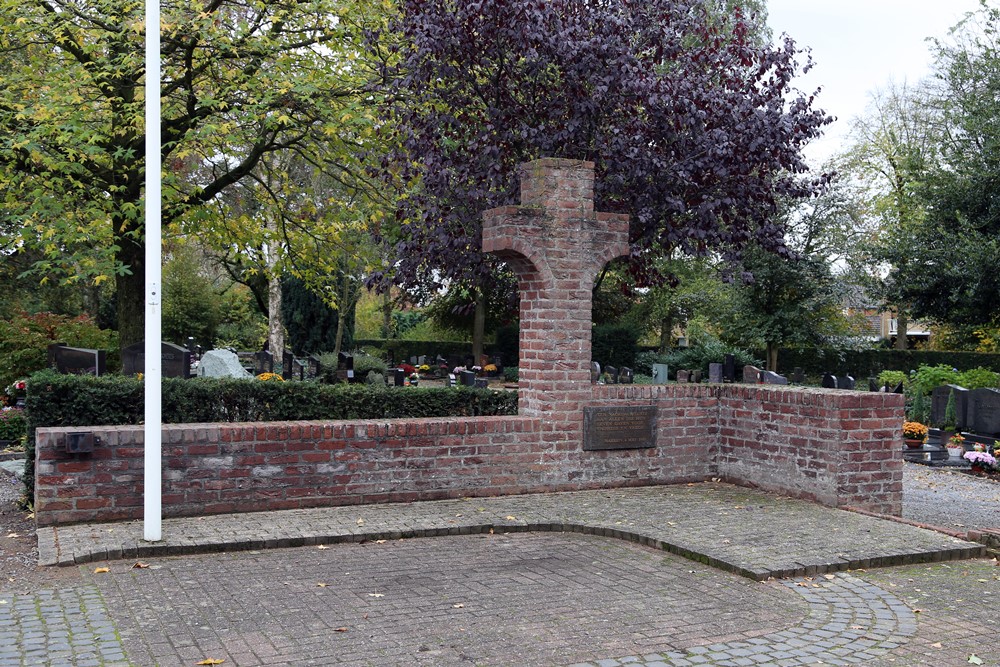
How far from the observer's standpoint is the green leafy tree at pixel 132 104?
12070mm

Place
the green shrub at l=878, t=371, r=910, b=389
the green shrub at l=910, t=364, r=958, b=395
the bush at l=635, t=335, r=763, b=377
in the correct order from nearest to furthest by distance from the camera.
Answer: the green shrub at l=910, t=364, r=958, b=395 < the bush at l=635, t=335, r=763, b=377 < the green shrub at l=878, t=371, r=910, b=389

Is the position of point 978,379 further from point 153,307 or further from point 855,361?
point 153,307

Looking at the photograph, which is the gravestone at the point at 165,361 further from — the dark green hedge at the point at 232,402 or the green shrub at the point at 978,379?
the green shrub at the point at 978,379

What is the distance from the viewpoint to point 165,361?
13.8 m

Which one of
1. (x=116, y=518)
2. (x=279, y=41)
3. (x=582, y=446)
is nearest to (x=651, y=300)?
(x=279, y=41)

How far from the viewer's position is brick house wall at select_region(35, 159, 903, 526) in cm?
789

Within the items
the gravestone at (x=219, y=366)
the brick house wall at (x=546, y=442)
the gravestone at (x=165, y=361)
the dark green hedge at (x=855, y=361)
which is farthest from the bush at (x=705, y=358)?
the gravestone at (x=165, y=361)

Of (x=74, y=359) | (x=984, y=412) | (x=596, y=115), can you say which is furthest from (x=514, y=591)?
(x=984, y=412)

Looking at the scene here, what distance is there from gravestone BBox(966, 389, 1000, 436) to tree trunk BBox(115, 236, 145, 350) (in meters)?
14.0

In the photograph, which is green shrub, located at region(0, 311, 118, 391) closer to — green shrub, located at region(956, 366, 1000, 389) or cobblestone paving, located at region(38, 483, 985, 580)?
cobblestone paving, located at region(38, 483, 985, 580)

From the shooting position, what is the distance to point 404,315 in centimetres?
4588

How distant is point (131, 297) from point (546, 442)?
338 inches

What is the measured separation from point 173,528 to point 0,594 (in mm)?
1637

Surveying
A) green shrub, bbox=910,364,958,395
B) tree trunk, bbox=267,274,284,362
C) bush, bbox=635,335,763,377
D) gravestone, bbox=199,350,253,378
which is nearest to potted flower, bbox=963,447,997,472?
green shrub, bbox=910,364,958,395
